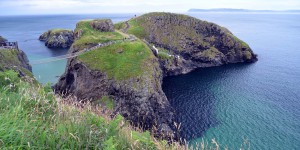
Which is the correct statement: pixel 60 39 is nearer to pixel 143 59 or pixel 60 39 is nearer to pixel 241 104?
pixel 143 59

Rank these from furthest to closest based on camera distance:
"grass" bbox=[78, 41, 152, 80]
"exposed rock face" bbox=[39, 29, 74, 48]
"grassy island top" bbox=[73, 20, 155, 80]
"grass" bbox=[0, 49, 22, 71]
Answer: "exposed rock face" bbox=[39, 29, 74, 48]
"grassy island top" bbox=[73, 20, 155, 80]
"grass" bbox=[78, 41, 152, 80]
"grass" bbox=[0, 49, 22, 71]

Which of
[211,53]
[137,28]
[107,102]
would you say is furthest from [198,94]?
[137,28]

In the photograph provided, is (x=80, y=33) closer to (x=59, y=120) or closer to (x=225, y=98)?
(x=225, y=98)

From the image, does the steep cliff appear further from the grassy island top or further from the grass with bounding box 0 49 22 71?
the grass with bounding box 0 49 22 71

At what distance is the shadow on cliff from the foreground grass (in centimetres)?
3310

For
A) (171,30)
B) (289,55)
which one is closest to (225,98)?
(171,30)

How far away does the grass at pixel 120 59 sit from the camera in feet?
234

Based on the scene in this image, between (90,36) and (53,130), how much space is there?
8854 cm

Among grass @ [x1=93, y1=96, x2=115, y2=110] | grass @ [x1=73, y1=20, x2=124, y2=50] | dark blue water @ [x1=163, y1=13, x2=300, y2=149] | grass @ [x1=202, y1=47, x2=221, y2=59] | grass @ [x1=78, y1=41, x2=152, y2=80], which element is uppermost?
grass @ [x1=73, y1=20, x2=124, y2=50]

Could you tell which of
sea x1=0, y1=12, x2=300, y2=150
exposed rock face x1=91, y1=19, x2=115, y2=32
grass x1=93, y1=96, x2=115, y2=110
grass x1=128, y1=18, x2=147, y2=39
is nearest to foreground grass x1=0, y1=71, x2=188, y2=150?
sea x1=0, y1=12, x2=300, y2=150

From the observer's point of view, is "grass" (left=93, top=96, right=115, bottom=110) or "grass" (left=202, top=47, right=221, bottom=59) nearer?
"grass" (left=93, top=96, right=115, bottom=110)

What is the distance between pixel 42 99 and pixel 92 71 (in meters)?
61.4

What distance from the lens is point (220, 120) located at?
64438mm

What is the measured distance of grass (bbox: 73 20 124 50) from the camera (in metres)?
89.2
